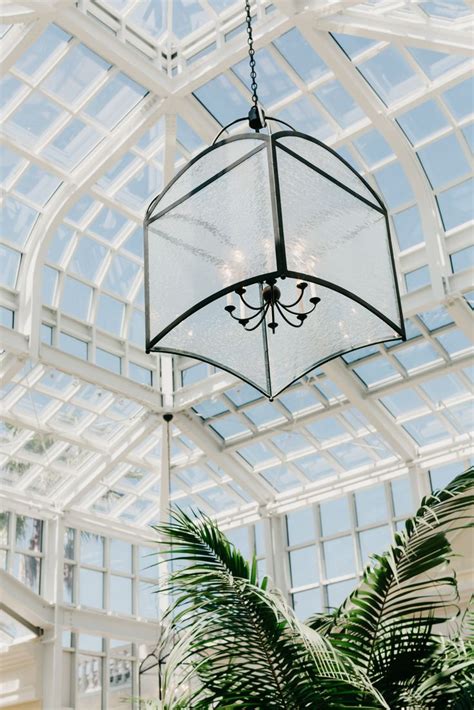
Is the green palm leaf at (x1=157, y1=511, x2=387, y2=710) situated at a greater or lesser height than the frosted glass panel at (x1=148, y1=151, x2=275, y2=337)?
lesser

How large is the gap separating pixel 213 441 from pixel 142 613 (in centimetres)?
305

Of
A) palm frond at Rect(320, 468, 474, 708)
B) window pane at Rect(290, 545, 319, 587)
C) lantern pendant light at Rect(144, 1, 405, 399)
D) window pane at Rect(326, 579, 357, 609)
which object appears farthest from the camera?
window pane at Rect(290, 545, 319, 587)

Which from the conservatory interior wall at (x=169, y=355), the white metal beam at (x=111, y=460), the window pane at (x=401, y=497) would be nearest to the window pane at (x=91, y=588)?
the conservatory interior wall at (x=169, y=355)

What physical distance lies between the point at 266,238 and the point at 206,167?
48 cm

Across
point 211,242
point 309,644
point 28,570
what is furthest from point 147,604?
point 309,644

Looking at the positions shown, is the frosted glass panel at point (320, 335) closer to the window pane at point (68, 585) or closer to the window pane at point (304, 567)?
the window pane at point (68, 585)

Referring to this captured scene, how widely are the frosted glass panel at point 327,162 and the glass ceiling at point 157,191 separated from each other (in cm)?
510

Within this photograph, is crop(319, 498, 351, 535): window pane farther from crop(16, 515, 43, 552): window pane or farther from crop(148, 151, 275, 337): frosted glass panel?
crop(148, 151, 275, 337): frosted glass panel

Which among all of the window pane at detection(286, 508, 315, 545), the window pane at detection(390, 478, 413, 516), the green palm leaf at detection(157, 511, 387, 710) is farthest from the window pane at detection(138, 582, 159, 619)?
the green palm leaf at detection(157, 511, 387, 710)

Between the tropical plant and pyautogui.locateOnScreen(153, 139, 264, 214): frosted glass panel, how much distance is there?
1.28 meters

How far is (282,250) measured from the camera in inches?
115

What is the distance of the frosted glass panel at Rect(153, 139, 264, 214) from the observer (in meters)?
3.23

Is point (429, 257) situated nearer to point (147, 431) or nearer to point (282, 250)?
point (147, 431)

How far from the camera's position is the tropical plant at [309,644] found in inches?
96.3
